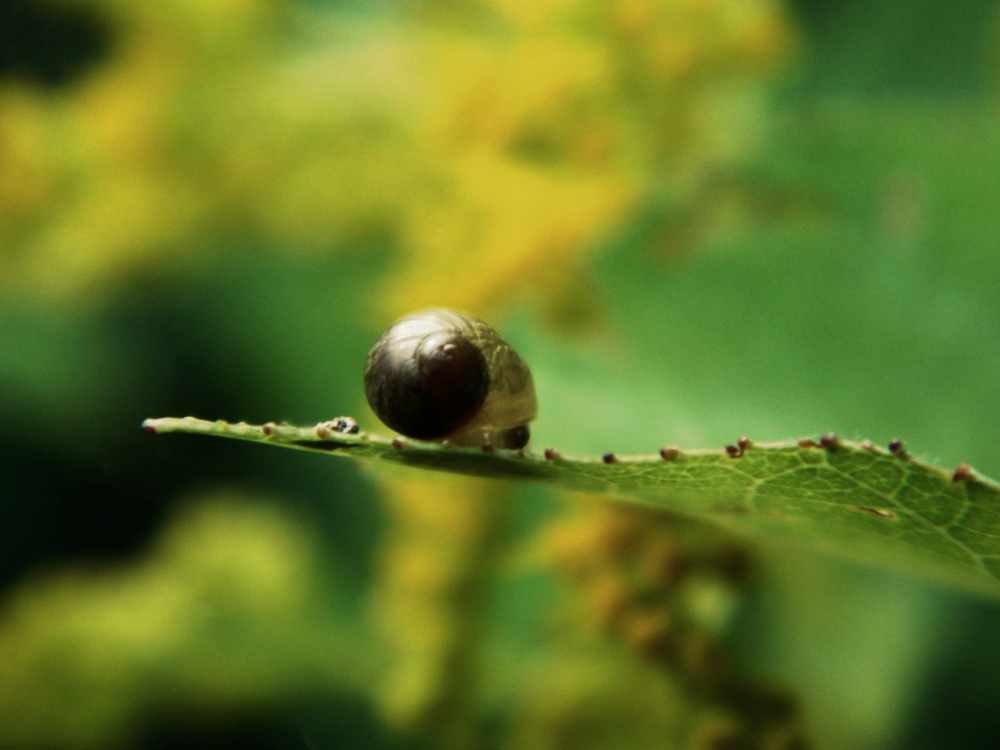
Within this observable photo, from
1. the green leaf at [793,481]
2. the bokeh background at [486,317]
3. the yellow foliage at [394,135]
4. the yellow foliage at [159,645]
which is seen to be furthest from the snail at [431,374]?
the yellow foliage at [159,645]

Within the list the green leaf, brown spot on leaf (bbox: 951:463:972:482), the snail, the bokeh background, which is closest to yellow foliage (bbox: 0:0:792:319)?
the bokeh background

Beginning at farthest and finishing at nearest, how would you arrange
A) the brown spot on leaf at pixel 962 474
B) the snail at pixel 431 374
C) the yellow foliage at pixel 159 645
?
the yellow foliage at pixel 159 645 → the snail at pixel 431 374 → the brown spot on leaf at pixel 962 474

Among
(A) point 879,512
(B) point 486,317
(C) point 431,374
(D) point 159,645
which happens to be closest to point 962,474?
(A) point 879,512

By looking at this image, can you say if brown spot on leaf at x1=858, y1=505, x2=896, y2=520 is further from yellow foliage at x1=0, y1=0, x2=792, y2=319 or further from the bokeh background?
yellow foliage at x1=0, y1=0, x2=792, y2=319

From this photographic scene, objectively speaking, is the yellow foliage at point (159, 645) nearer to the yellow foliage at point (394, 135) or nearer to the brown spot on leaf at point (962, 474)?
the yellow foliage at point (394, 135)

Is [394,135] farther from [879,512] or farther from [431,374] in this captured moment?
[879,512]

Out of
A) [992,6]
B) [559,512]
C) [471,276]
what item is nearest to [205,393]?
[471,276]
